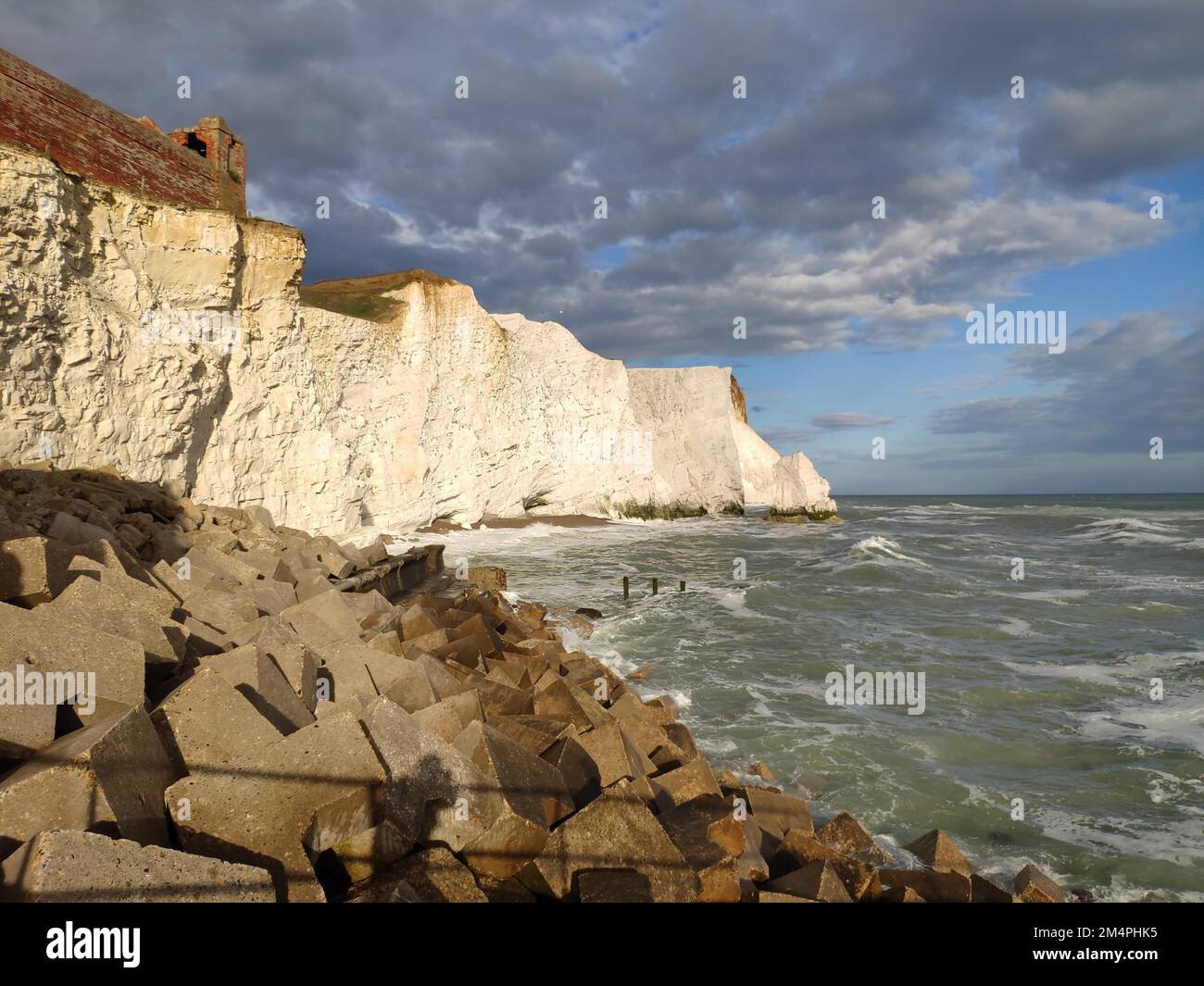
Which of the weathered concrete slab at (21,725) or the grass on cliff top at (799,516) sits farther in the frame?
the grass on cliff top at (799,516)

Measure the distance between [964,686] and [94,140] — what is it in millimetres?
19593

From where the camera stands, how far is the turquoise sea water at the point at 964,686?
5945 mm

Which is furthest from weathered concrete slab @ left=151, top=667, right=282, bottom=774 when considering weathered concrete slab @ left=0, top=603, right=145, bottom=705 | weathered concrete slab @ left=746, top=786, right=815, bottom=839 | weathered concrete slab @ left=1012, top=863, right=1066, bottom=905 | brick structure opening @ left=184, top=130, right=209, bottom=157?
brick structure opening @ left=184, top=130, right=209, bottom=157

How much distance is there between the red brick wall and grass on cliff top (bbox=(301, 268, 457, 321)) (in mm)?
10959

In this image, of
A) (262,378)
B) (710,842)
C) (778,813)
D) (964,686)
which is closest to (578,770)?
(710,842)

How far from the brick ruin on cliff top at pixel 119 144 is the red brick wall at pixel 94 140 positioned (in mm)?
17

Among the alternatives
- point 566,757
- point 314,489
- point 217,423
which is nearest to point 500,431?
point 314,489

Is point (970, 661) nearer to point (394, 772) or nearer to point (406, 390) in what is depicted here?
point (394, 772)

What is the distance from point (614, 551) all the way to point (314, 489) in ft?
36.7

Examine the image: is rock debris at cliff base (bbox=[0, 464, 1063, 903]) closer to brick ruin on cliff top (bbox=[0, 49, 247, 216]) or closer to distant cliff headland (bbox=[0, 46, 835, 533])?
distant cliff headland (bbox=[0, 46, 835, 533])

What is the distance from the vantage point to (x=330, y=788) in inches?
127

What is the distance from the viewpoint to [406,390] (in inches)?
1122

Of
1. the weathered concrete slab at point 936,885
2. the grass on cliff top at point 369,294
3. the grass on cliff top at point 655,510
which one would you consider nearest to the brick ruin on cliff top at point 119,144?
the grass on cliff top at point 369,294

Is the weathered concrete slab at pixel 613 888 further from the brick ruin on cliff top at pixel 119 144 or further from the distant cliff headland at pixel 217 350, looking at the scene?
the brick ruin on cliff top at pixel 119 144
